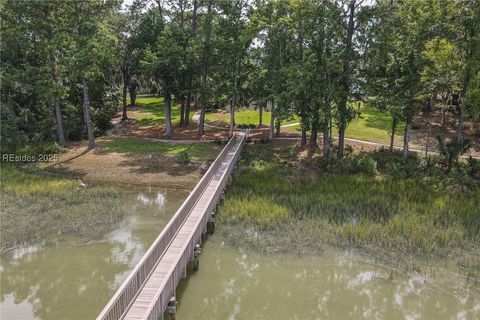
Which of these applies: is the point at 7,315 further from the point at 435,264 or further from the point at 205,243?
the point at 435,264

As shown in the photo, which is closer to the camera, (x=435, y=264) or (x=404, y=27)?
(x=435, y=264)

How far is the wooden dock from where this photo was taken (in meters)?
11.0

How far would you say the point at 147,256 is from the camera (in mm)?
12844

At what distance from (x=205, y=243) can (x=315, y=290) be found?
5.38 metres

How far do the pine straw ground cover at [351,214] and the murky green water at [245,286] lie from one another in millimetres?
1161

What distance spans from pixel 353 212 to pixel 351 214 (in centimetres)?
34

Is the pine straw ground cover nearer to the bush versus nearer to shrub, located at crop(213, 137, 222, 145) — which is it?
the bush

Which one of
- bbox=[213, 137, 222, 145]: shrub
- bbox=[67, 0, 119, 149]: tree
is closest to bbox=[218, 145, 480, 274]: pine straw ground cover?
bbox=[213, 137, 222, 145]: shrub

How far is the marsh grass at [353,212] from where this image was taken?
58.5ft

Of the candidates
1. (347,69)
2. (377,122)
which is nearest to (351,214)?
(347,69)

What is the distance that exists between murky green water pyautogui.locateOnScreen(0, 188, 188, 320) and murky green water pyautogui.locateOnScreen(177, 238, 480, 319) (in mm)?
2775

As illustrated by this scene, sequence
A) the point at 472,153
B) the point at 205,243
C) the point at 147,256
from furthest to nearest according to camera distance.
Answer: the point at 472,153
the point at 205,243
the point at 147,256

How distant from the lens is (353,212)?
2092cm

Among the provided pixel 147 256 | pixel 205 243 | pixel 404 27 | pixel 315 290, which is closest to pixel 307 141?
pixel 404 27
